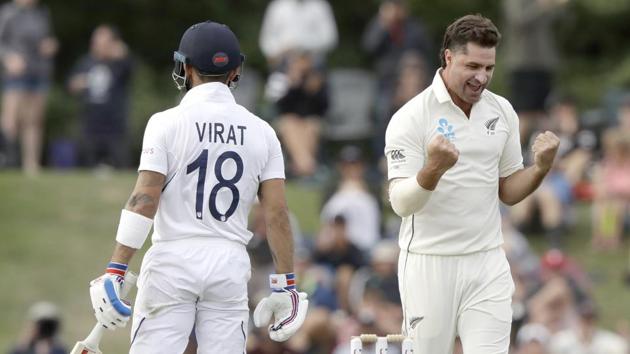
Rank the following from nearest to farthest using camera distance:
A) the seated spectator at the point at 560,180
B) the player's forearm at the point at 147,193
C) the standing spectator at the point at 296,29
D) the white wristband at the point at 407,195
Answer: the player's forearm at the point at 147,193, the white wristband at the point at 407,195, the seated spectator at the point at 560,180, the standing spectator at the point at 296,29

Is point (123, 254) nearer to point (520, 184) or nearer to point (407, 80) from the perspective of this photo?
point (520, 184)

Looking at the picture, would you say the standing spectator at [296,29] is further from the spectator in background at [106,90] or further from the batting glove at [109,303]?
the batting glove at [109,303]

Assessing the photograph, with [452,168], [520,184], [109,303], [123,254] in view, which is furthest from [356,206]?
[109,303]

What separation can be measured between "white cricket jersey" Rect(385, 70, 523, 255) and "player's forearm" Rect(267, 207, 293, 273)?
644mm

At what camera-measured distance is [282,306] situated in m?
8.91

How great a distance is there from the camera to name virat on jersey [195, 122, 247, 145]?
28.0 feet

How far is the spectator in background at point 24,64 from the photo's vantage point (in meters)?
20.5

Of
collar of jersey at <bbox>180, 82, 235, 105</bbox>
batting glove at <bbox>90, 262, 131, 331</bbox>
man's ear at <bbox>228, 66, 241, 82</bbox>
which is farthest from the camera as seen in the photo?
man's ear at <bbox>228, 66, 241, 82</bbox>

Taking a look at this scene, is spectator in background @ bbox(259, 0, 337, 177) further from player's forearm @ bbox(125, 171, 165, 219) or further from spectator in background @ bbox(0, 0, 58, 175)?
player's forearm @ bbox(125, 171, 165, 219)

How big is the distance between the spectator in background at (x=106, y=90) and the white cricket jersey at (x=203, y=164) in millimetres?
12457

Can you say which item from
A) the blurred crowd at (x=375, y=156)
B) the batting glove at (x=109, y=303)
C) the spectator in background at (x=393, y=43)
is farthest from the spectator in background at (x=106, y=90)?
the batting glove at (x=109, y=303)

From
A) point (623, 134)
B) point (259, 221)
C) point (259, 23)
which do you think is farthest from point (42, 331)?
point (259, 23)

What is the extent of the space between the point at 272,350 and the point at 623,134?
21.4 feet

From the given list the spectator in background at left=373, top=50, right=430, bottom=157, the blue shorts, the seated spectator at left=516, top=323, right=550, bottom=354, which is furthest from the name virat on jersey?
the blue shorts
